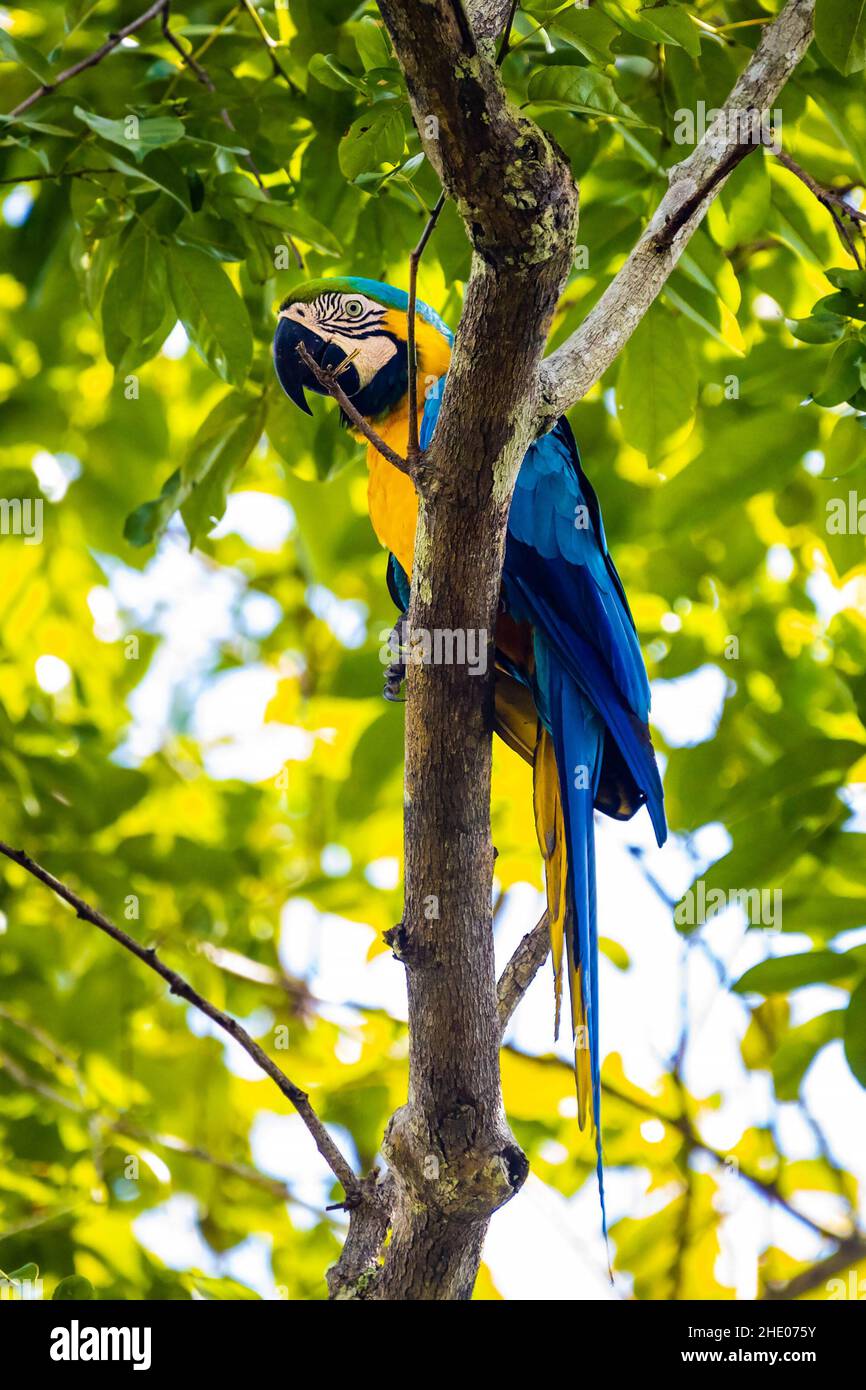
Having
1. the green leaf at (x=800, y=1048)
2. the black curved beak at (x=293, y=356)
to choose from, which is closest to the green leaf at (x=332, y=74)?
the black curved beak at (x=293, y=356)

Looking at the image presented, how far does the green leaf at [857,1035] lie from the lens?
226 cm

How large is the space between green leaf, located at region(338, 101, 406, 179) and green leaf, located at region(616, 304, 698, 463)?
896mm

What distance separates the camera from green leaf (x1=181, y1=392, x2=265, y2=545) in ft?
9.36

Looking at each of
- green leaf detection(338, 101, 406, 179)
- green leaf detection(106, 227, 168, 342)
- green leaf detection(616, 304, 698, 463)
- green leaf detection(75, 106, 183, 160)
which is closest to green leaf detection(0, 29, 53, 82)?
green leaf detection(75, 106, 183, 160)

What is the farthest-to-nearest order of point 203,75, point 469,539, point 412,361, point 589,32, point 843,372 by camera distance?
point 203,75
point 843,372
point 589,32
point 469,539
point 412,361

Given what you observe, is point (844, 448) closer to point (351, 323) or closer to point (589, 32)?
point (589, 32)

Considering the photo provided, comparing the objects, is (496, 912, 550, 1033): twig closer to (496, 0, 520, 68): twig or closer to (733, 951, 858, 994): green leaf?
(733, 951, 858, 994): green leaf

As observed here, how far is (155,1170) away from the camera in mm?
3021

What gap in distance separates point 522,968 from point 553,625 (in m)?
0.68

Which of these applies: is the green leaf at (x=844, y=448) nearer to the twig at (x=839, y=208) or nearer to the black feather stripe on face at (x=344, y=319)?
the twig at (x=839, y=208)

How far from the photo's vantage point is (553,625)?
8.06 ft

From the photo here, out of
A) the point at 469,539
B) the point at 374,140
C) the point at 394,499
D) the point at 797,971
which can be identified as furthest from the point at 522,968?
the point at 374,140
